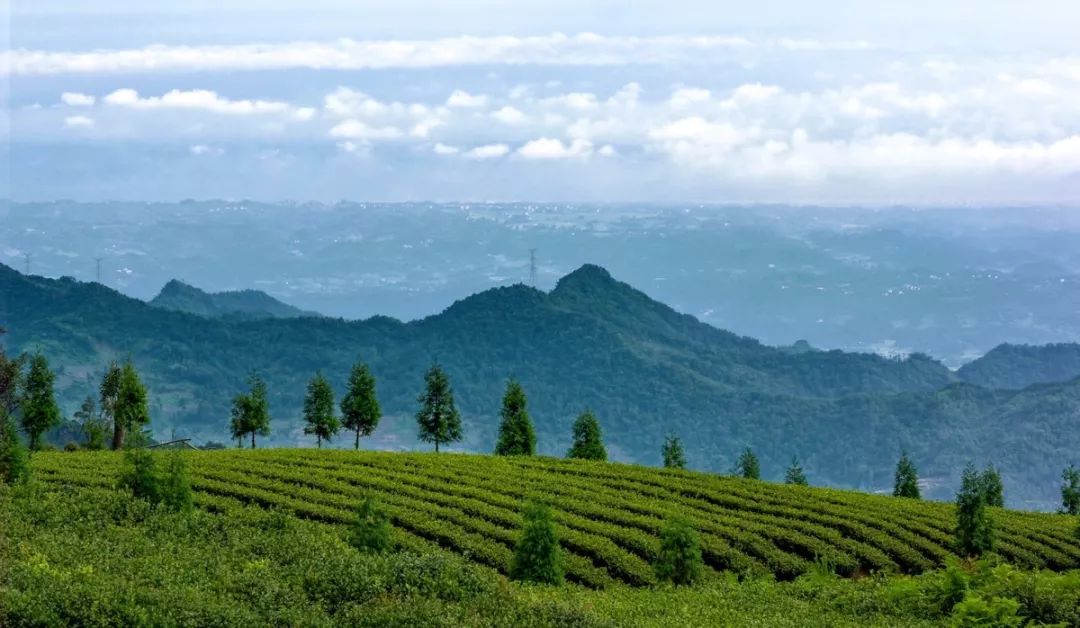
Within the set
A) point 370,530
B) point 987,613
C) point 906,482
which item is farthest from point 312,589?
point 906,482

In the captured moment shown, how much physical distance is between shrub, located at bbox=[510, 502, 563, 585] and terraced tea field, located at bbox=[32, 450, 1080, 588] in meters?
2.76

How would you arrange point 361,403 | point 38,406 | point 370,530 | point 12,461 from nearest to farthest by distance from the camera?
point 370,530 → point 12,461 → point 38,406 → point 361,403

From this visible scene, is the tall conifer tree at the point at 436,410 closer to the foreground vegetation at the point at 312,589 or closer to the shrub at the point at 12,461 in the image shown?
the shrub at the point at 12,461

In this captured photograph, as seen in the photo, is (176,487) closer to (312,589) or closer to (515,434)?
(312,589)

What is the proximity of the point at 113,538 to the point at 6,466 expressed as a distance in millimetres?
10748

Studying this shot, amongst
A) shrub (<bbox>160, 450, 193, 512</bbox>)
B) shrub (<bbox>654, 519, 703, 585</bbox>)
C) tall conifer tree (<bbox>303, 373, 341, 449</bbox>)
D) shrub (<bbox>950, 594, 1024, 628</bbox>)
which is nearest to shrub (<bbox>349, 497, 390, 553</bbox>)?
shrub (<bbox>160, 450, 193, 512</bbox>)

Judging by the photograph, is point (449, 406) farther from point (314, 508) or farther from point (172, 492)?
point (172, 492)

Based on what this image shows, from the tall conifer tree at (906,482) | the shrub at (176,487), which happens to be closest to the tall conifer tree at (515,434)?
the tall conifer tree at (906,482)

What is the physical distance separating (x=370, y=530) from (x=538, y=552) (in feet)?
19.0

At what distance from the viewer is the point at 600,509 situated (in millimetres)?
47125

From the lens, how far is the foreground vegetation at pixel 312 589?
22.5m

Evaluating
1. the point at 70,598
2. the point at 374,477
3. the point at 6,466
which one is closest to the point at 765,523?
the point at 374,477

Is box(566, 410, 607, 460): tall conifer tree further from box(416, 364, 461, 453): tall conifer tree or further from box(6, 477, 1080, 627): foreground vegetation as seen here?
box(6, 477, 1080, 627): foreground vegetation

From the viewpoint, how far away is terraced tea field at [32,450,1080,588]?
136 ft
